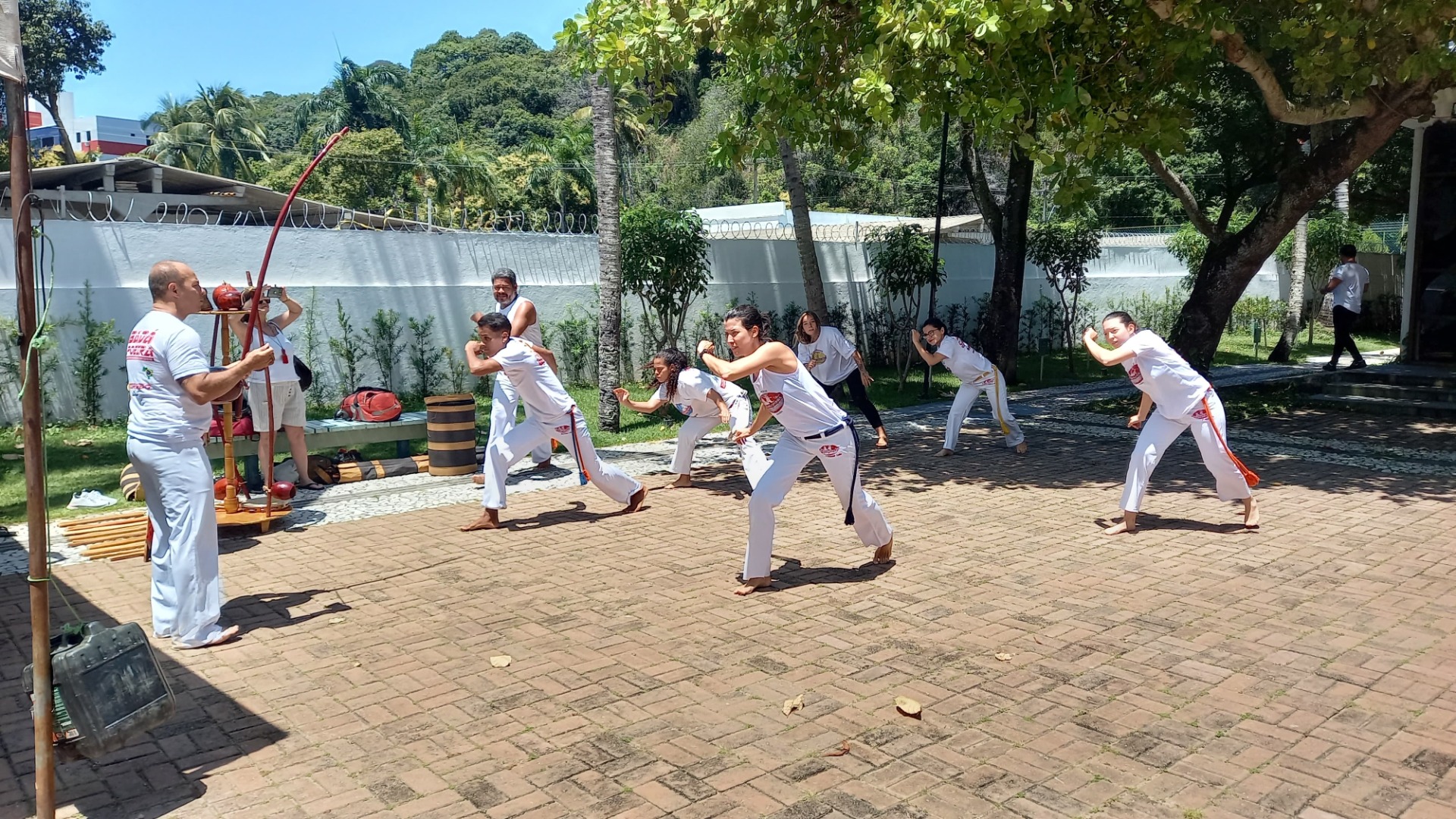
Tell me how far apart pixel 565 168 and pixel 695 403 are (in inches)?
1284

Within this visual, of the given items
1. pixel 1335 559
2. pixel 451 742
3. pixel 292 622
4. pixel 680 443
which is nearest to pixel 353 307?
pixel 680 443

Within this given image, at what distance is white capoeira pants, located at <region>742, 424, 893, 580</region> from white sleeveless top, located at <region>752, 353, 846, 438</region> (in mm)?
84

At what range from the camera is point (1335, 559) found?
739 centimetres

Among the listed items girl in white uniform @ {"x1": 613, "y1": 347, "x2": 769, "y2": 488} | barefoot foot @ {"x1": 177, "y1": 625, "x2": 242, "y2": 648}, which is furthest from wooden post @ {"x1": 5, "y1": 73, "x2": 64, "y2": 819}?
girl in white uniform @ {"x1": 613, "y1": 347, "x2": 769, "y2": 488}

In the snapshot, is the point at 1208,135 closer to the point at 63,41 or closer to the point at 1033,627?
the point at 1033,627

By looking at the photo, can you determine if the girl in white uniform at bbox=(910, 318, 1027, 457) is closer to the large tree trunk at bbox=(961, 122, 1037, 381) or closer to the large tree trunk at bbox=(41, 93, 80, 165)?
the large tree trunk at bbox=(961, 122, 1037, 381)

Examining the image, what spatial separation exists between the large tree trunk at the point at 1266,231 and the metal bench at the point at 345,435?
382 inches

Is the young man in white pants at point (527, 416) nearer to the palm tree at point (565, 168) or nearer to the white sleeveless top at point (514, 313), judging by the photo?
the white sleeveless top at point (514, 313)

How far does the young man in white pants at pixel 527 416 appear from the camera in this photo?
333 inches

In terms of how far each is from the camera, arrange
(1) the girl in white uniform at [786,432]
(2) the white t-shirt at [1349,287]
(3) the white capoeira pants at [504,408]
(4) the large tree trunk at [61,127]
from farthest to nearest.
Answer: (4) the large tree trunk at [61,127]
(2) the white t-shirt at [1349,287]
(3) the white capoeira pants at [504,408]
(1) the girl in white uniform at [786,432]

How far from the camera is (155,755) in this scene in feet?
15.1

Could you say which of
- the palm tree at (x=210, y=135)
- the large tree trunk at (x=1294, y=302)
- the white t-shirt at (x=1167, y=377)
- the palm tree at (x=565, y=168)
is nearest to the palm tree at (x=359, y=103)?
the palm tree at (x=210, y=135)

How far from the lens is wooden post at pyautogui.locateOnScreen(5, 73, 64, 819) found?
3609 millimetres

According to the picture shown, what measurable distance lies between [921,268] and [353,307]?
28.3 feet
